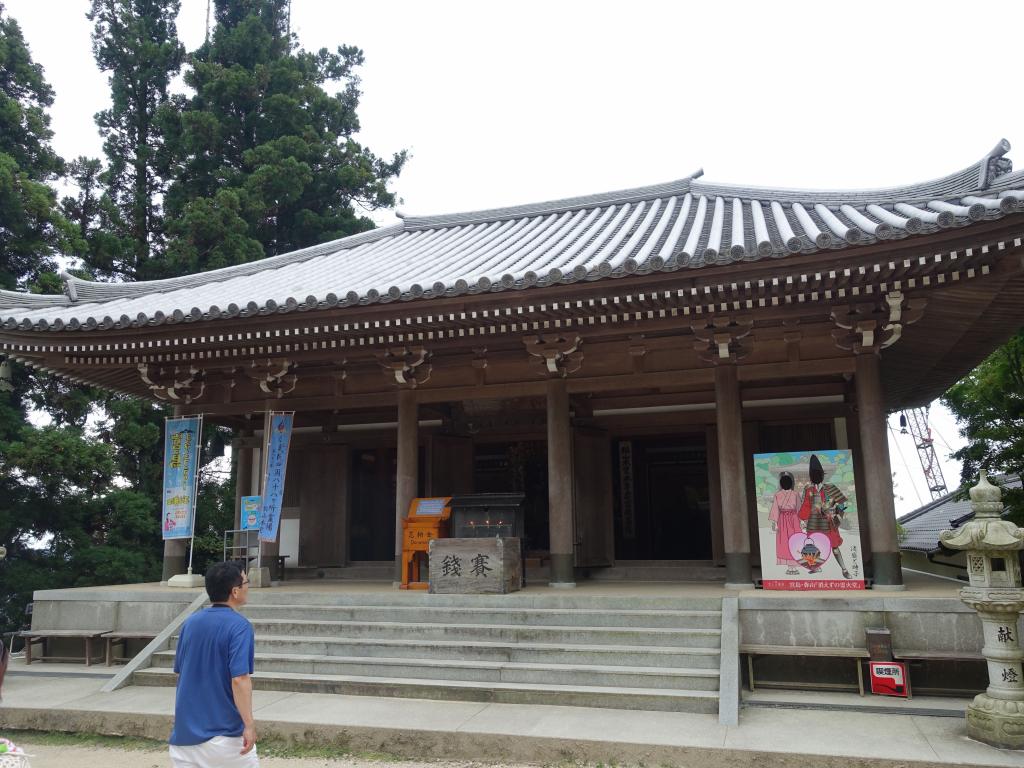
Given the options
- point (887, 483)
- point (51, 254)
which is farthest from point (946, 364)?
point (51, 254)

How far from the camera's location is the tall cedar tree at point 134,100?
20.5 metres

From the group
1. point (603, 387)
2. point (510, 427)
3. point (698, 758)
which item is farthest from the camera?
point (510, 427)

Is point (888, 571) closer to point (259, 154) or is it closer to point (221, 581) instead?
point (221, 581)

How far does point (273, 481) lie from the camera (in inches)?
382

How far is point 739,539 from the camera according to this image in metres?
8.13

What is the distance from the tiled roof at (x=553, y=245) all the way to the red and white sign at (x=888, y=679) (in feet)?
12.3

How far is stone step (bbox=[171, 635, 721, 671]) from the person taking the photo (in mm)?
6543

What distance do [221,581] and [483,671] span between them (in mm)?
3807

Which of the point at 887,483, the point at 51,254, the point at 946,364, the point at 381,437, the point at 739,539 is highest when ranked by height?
the point at 51,254

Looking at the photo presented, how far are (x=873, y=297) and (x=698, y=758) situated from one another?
5161 millimetres

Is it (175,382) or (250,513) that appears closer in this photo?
(250,513)

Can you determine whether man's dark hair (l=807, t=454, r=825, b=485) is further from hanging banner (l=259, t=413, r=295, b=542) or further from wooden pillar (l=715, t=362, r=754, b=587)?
hanging banner (l=259, t=413, r=295, b=542)

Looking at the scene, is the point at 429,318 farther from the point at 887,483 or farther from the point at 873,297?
the point at 887,483

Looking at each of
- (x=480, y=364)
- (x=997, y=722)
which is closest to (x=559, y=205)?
(x=480, y=364)
